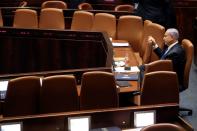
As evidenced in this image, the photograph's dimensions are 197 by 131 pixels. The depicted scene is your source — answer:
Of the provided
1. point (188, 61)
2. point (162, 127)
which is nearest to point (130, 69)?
point (188, 61)

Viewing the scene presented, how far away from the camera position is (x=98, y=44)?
568 cm

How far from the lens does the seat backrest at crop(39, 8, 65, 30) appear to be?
7496mm

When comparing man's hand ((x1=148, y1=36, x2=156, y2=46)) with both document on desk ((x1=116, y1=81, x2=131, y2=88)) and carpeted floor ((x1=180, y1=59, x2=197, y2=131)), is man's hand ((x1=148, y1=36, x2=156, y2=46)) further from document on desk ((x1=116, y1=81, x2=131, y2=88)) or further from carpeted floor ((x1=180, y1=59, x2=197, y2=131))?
document on desk ((x1=116, y1=81, x2=131, y2=88))

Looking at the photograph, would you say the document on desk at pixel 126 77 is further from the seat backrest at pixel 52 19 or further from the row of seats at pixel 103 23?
the seat backrest at pixel 52 19

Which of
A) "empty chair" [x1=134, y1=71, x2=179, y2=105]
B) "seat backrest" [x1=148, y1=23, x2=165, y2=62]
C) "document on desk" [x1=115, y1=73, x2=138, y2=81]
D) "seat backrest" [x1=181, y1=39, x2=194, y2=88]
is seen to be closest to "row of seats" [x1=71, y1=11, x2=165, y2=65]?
"seat backrest" [x1=148, y1=23, x2=165, y2=62]

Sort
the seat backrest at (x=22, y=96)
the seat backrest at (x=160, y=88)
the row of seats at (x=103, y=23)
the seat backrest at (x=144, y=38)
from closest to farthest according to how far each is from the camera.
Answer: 1. the seat backrest at (x=22, y=96)
2. the seat backrest at (x=160, y=88)
3. the seat backrest at (x=144, y=38)
4. the row of seats at (x=103, y=23)

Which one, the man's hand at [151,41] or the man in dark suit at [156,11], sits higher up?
the man in dark suit at [156,11]

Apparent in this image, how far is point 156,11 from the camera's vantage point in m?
7.46

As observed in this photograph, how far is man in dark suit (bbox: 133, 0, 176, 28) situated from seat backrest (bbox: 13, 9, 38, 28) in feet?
5.98

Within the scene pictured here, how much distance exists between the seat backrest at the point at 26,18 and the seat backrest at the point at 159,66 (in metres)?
3.02

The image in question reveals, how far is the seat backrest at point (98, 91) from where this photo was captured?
4.52 metres

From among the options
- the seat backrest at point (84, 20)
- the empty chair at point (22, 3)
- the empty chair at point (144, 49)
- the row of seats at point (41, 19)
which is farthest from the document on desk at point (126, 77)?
the empty chair at point (22, 3)

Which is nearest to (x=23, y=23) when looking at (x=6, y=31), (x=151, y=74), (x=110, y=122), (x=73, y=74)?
(x=6, y=31)

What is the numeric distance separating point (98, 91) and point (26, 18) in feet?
10.9
